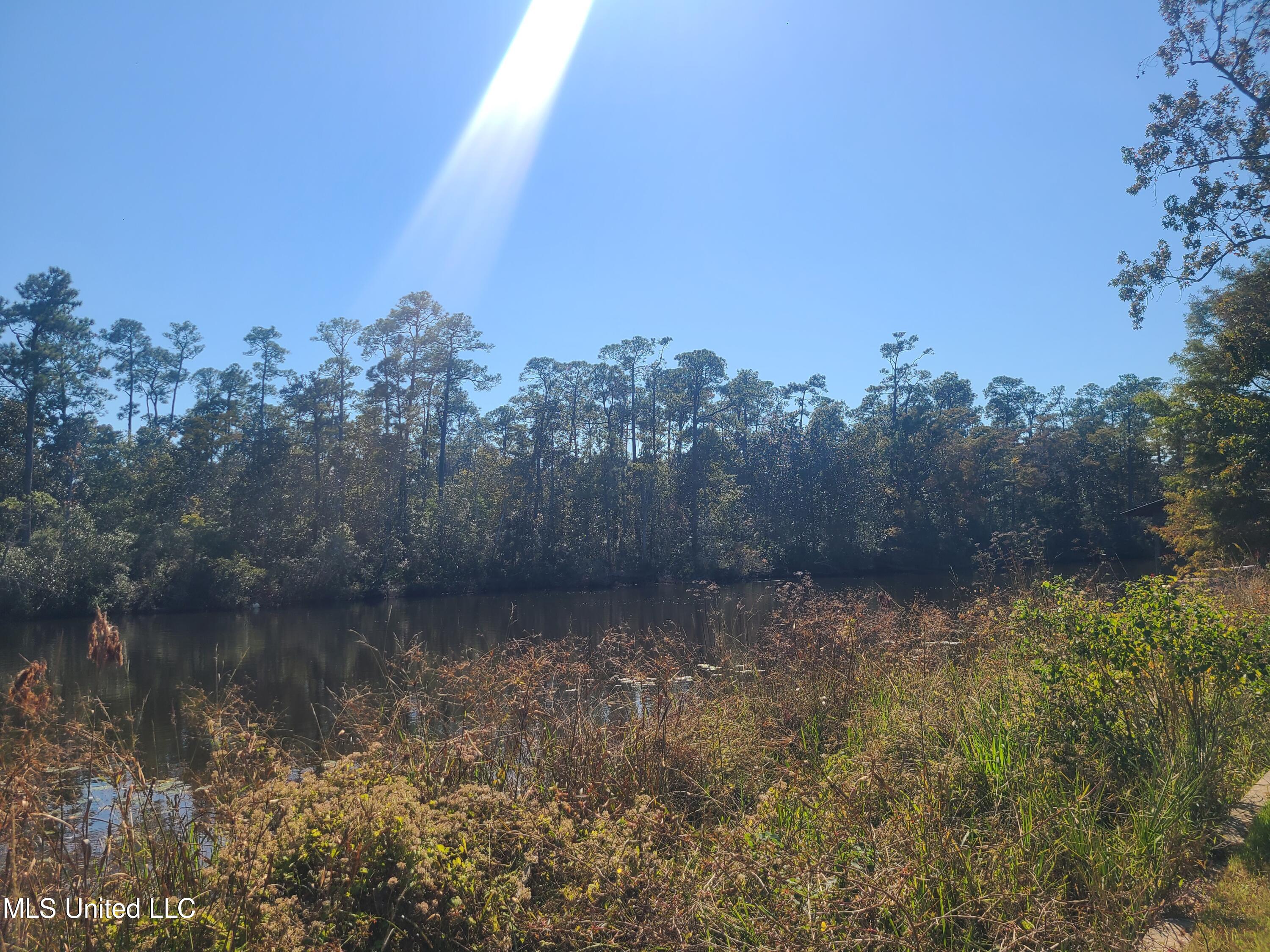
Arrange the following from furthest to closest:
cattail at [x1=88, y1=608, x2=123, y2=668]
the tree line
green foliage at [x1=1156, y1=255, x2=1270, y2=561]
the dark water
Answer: the tree line
green foliage at [x1=1156, y1=255, x2=1270, y2=561]
the dark water
cattail at [x1=88, y1=608, x2=123, y2=668]

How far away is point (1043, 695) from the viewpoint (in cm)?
471

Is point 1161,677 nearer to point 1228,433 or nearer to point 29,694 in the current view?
point 29,694

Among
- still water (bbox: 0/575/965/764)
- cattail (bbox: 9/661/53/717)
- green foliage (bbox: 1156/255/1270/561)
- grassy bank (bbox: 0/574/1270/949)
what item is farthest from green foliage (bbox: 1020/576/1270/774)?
green foliage (bbox: 1156/255/1270/561)

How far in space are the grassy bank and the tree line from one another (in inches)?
971

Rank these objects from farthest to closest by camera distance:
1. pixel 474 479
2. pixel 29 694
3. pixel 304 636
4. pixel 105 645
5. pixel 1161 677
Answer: pixel 474 479 → pixel 304 636 → pixel 1161 677 → pixel 105 645 → pixel 29 694

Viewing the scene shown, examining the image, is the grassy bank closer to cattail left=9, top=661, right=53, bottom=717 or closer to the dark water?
cattail left=9, top=661, right=53, bottom=717

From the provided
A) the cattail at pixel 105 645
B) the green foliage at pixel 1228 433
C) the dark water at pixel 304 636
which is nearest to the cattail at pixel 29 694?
the cattail at pixel 105 645

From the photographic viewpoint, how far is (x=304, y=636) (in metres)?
23.0

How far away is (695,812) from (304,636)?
70.2 ft

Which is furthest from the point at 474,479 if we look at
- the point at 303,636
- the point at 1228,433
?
the point at 1228,433

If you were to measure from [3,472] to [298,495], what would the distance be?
524 inches

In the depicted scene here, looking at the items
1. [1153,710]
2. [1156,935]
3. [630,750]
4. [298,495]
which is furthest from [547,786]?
[298,495]

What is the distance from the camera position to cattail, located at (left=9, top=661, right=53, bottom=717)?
308cm

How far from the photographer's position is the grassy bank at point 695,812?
2883 millimetres
